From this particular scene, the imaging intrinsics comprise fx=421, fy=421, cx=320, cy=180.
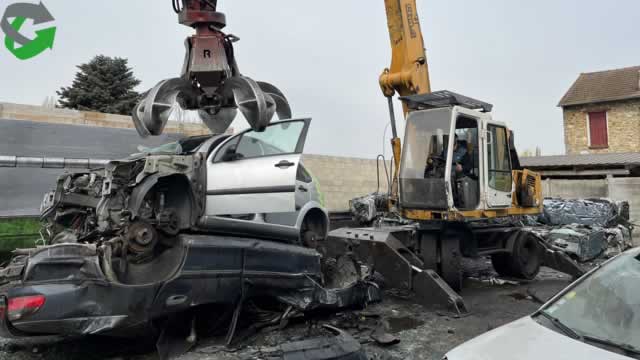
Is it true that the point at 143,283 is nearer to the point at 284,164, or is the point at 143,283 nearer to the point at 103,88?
the point at 284,164

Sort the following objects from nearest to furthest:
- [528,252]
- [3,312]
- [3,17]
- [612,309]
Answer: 1. [612,309]
2. [3,312]
3. [528,252]
4. [3,17]

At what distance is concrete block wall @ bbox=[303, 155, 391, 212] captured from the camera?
1435 centimetres

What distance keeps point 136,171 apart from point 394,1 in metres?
5.94

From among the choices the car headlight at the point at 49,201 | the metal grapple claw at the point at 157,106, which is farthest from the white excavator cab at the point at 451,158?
the car headlight at the point at 49,201

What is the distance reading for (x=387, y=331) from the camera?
4.80 metres

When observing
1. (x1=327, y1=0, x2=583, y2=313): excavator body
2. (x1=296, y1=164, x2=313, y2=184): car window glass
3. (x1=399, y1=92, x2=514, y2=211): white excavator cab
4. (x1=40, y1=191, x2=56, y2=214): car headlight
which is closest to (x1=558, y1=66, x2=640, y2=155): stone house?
(x1=327, y1=0, x2=583, y2=313): excavator body

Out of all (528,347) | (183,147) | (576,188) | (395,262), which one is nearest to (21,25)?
(183,147)

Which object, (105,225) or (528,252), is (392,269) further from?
(105,225)

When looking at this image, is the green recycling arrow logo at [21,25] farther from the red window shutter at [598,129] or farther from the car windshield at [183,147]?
the red window shutter at [598,129]

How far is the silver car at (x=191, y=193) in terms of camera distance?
3889 mm

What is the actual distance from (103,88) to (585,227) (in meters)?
19.4

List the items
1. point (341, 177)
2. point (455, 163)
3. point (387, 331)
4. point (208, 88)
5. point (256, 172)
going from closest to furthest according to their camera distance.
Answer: point (256, 172)
point (387, 331)
point (208, 88)
point (455, 163)
point (341, 177)

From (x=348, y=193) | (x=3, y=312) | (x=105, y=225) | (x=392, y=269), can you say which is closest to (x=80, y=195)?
(x=105, y=225)

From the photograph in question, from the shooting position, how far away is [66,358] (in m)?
3.98
